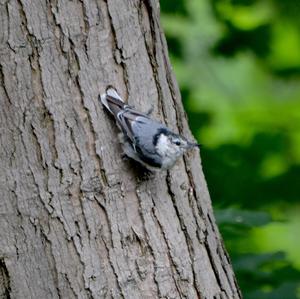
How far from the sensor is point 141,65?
9.50ft

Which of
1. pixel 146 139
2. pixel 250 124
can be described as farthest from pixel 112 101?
pixel 250 124

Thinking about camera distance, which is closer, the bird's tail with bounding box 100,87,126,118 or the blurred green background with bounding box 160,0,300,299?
the bird's tail with bounding box 100,87,126,118

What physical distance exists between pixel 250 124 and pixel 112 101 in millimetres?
1750

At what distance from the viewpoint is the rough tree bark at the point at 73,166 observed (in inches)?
108

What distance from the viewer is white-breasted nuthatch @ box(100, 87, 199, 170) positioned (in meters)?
2.79

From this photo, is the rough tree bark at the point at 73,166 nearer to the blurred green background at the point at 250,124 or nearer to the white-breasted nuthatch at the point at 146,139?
the white-breasted nuthatch at the point at 146,139

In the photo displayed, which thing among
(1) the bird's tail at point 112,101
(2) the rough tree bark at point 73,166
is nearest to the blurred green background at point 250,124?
(2) the rough tree bark at point 73,166

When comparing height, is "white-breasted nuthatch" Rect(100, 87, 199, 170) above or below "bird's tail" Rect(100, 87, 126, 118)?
below

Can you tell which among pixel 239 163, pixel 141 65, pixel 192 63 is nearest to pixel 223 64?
pixel 192 63

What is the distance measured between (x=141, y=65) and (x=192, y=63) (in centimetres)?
157

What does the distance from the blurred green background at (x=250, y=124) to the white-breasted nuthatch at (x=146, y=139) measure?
2.93 ft

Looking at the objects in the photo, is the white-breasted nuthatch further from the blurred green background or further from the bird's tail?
the blurred green background

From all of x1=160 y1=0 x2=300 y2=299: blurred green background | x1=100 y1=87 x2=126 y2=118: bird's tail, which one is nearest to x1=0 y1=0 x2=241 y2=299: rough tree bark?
x1=100 y1=87 x2=126 y2=118: bird's tail

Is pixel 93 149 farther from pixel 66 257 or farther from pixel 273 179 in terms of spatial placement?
pixel 273 179
